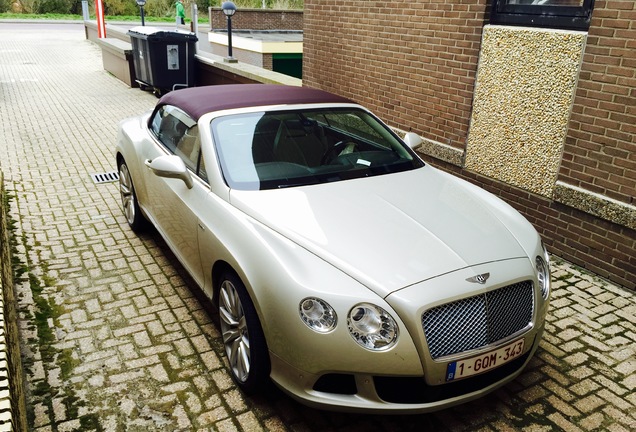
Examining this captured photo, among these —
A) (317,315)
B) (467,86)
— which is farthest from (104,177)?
(317,315)

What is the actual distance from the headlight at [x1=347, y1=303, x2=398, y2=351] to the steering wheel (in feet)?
4.91

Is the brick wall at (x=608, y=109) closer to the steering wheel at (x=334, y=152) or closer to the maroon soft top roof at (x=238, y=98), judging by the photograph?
the maroon soft top roof at (x=238, y=98)

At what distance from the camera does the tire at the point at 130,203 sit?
5566 millimetres

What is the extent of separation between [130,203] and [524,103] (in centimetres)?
405

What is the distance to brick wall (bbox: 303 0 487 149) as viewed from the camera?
635cm

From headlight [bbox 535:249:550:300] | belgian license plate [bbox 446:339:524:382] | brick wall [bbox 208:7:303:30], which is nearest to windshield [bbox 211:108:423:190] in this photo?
headlight [bbox 535:249:550:300]

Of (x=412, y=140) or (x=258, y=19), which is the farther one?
(x=258, y=19)

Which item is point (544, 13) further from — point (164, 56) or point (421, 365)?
point (164, 56)

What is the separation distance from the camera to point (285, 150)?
4.02 meters

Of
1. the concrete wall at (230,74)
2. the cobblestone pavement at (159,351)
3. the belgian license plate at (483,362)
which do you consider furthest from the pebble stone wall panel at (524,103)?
the concrete wall at (230,74)

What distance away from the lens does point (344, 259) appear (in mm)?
2998

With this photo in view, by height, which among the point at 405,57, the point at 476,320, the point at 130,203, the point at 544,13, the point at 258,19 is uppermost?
the point at 544,13

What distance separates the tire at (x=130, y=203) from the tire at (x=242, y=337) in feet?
7.69

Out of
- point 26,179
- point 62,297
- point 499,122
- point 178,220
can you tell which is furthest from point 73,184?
point 499,122
